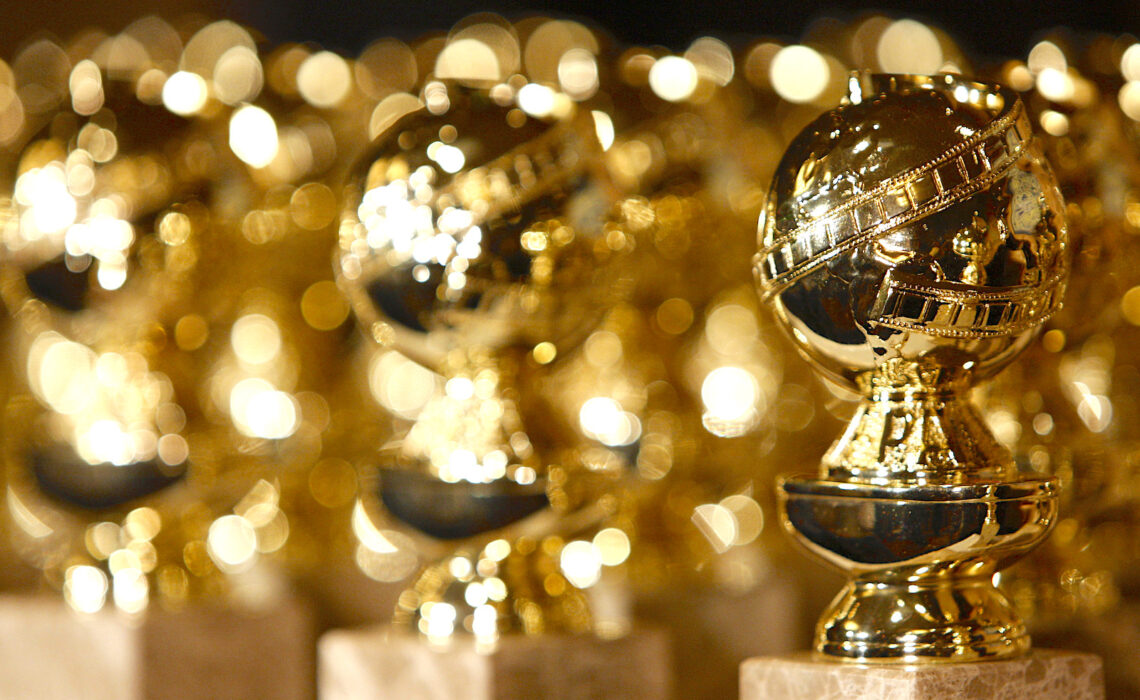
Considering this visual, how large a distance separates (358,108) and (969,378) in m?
0.53

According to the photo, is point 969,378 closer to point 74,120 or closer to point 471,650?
point 471,650

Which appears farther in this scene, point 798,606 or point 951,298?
point 798,606

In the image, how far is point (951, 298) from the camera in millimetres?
361

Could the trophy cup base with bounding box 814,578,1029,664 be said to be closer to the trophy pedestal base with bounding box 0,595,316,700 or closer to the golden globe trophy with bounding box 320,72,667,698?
the golden globe trophy with bounding box 320,72,667,698

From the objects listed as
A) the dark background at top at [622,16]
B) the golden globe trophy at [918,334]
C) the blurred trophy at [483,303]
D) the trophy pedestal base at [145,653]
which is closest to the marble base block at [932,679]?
the golden globe trophy at [918,334]

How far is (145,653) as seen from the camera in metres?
0.58

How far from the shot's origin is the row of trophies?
38 centimetres

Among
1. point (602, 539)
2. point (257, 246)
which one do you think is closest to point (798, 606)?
point (602, 539)

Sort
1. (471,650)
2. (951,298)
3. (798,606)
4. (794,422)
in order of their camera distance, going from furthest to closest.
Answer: (794,422) → (798,606) → (471,650) → (951,298)

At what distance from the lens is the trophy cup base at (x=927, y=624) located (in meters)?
0.38

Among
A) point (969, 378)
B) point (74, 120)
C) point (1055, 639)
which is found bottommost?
point (1055, 639)

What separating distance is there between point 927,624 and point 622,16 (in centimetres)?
95

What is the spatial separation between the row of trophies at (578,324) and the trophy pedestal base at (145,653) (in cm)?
2

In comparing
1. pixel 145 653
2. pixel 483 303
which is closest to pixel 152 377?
pixel 145 653
